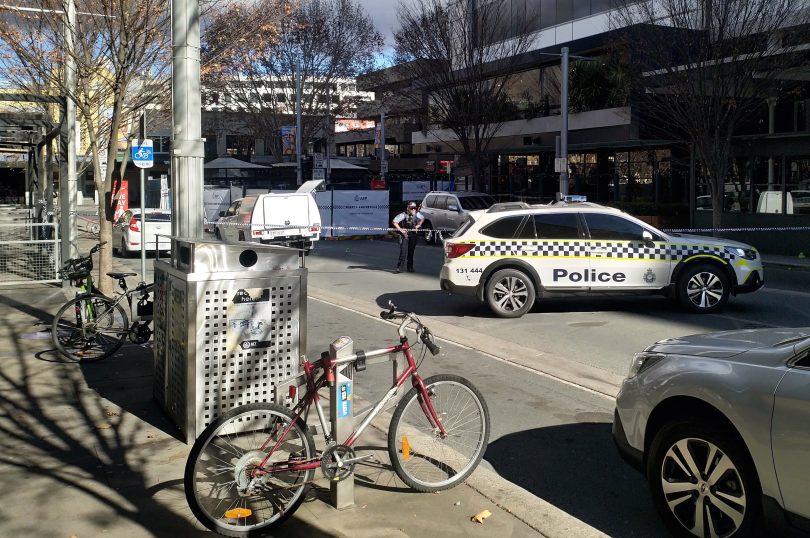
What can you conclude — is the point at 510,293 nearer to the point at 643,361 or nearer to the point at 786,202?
the point at 643,361

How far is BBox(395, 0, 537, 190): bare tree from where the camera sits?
33562 millimetres

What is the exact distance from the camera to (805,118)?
73.8 ft

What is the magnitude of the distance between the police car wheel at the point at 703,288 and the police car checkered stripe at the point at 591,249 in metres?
0.25

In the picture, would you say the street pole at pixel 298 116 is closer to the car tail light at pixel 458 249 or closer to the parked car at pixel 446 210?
the parked car at pixel 446 210

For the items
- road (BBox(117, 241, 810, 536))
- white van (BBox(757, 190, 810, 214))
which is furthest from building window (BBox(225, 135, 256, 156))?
road (BBox(117, 241, 810, 536))

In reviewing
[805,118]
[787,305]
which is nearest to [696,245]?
[787,305]

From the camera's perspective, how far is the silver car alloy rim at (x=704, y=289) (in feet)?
40.1

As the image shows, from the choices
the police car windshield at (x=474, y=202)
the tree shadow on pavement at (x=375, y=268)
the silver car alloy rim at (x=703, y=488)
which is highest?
the police car windshield at (x=474, y=202)

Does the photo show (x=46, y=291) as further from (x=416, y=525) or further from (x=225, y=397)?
(x=416, y=525)

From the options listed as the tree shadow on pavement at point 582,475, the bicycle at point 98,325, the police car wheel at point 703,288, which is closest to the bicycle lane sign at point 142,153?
the bicycle at point 98,325

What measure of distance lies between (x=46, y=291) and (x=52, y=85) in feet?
13.0

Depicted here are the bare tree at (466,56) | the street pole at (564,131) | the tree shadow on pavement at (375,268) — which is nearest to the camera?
the tree shadow on pavement at (375,268)

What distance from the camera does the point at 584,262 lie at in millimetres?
12148

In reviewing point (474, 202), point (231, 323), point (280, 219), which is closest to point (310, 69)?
point (474, 202)
